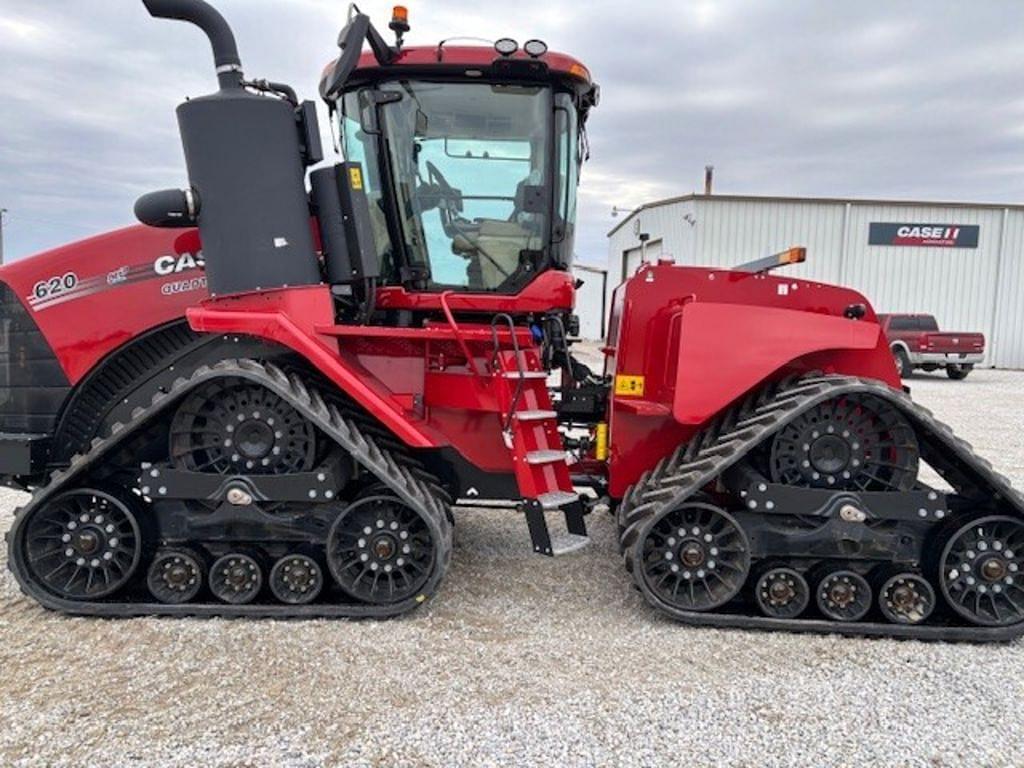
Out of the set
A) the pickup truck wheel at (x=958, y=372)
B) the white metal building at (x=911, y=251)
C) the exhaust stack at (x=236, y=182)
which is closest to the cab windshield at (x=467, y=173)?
the exhaust stack at (x=236, y=182)

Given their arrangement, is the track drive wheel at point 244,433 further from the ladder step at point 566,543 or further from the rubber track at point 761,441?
the rubber track at point 761,441

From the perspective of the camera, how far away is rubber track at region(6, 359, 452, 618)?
11.7ft

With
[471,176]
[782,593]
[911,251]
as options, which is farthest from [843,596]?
[911,251]

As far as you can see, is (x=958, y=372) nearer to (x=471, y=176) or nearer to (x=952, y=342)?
(x=952, y=342)

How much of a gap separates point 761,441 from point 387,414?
1.80 metres

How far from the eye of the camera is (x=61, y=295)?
4.09 m

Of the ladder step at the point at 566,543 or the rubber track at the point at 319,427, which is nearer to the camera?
the rubber track at the point at 319,427

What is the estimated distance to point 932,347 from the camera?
1923 centimetres

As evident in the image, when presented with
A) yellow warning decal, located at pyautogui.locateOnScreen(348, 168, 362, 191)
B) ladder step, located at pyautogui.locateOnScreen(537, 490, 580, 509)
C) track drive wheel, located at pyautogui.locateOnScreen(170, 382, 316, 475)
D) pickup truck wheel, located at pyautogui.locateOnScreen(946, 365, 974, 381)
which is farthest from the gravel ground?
pickup truck wheel, located at pyautogui.locateOnScreen(946, 365, 974, 381)

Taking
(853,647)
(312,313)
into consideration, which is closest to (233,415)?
(312,313)

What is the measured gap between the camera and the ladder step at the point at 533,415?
3900 millimetres

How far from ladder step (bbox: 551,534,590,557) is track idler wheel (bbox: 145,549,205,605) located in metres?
1.76

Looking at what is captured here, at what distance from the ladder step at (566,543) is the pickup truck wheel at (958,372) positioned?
19.2 metres

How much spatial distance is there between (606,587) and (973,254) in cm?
2541
